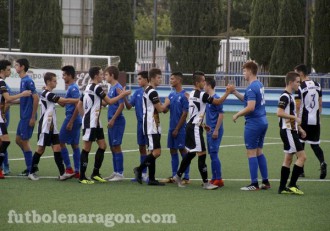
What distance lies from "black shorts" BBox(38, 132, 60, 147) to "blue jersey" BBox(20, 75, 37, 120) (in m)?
0.94

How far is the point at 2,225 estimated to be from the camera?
1009 cm

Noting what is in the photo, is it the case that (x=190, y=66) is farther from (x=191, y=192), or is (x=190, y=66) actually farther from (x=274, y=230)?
(x=274, y=230)

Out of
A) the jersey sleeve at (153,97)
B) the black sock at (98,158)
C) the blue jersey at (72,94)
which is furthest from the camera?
the blue jersey at (72,94)

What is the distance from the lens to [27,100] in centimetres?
1532

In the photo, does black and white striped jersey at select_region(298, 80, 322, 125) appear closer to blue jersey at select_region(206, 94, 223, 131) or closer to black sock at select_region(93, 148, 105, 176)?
blue jersey at select_region(206, 94, 223, 131)

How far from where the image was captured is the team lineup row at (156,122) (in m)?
13.3

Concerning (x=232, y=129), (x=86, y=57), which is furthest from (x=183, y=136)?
(x=86, y=57)

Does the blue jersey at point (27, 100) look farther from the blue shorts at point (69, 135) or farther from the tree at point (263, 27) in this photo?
the tree at point (263, 27)

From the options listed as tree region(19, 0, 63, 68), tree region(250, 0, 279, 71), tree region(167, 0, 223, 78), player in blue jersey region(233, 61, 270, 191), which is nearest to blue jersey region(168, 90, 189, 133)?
player in blue jersey region(233, 61, 270, 191)

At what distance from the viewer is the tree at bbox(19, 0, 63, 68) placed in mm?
41344

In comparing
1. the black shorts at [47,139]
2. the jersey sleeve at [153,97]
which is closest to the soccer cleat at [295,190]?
the jersey sleeve at [153,97]

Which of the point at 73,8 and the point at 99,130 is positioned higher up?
the point at 73,8

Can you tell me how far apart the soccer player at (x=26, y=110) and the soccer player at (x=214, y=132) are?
10.1 feet

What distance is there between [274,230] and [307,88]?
20.6 feet
